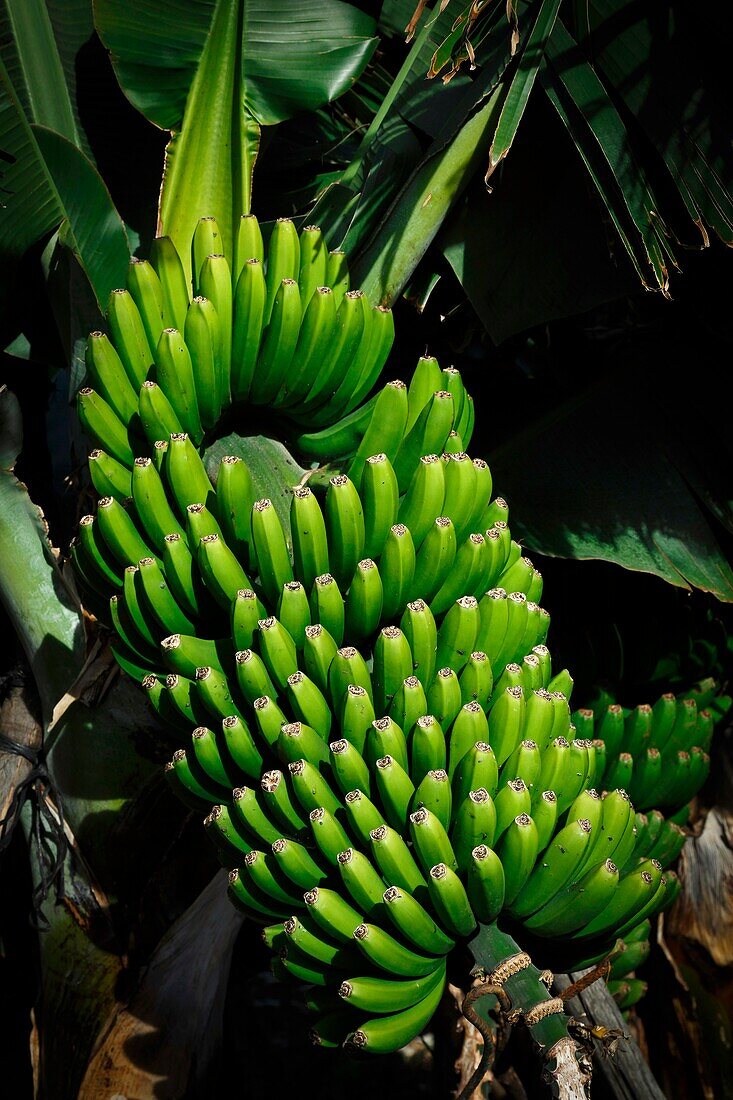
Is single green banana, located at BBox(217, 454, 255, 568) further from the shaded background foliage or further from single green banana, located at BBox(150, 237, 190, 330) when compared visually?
the shaded background foliage

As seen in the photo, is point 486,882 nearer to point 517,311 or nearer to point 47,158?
point 517,311

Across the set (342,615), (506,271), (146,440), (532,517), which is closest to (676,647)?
(532,517)

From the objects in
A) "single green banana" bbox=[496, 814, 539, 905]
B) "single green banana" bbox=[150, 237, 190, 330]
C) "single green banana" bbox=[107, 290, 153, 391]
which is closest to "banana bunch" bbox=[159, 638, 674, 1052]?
"single green banana" bbox=[496, 814, 539, 905]

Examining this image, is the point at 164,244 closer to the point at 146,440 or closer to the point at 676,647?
the point at 146,440

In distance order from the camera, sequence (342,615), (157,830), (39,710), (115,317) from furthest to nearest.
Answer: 1. (39,710)
2. (157,830)
3. (115,317)
4. (342,615)

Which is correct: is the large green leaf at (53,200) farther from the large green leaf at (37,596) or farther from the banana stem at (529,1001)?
the banana stem at (529,1001)

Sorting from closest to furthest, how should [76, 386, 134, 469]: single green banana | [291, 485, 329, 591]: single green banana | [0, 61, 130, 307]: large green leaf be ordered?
[291, 485, 329, 591]: single green banana < [76, 386, 134, 469]: single green banana < [0, 61, 130, 307]: large green leaf

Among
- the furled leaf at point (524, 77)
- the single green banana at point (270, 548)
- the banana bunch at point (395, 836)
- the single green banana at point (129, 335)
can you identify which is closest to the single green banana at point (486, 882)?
the banana bunch at point (395, 836)
